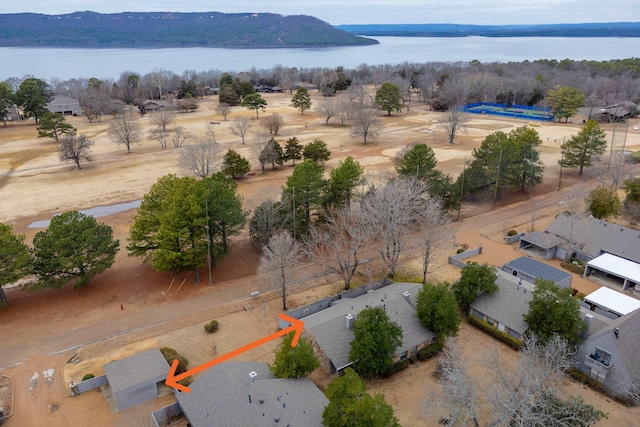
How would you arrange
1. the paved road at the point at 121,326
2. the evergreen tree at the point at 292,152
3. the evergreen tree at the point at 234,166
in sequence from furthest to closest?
the evergreen tree at the point at 292,152 → the evergreen tree at the point at 234,166 → the paved road at the point at 121,326

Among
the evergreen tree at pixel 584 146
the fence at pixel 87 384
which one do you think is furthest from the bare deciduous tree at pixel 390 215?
the evergreen tree at pixel 584 146

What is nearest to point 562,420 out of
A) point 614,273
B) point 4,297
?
point 614,273

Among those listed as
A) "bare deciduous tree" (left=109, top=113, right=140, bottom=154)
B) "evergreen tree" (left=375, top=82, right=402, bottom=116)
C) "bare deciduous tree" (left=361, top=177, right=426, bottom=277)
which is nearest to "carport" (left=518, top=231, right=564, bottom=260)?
"bare deciduous tree" (left=361, top=177, right=426, bottom=277)

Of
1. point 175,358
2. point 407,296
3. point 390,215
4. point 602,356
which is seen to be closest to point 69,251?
point 175,358

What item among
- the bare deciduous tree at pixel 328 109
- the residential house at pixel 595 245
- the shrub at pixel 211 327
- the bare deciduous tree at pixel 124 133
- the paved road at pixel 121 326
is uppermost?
the bare deciduous tree at pixel 328 109

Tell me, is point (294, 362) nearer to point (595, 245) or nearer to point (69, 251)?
point (69, 251)

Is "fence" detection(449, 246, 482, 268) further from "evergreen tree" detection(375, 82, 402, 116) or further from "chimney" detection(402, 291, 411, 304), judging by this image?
"evergreen tree" detection(375, 82, 402, 116)

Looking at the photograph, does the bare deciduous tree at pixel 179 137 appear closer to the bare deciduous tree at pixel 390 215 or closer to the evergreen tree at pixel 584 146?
the bare deciduous tree at pixel 390 215
